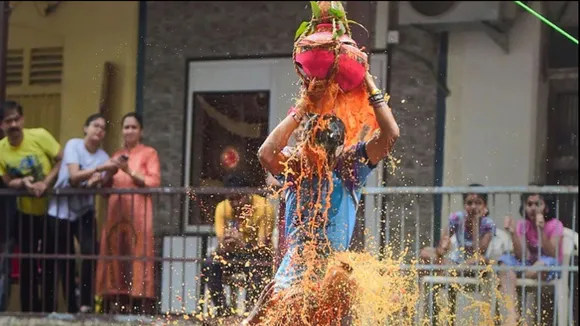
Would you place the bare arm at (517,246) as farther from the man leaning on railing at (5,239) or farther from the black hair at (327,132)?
the man leaning on railing at (5,239)

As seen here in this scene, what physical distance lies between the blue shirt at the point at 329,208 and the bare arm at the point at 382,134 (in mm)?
47

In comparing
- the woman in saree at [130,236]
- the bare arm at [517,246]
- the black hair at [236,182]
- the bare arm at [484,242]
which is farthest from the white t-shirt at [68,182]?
the bare arm at [517,246]

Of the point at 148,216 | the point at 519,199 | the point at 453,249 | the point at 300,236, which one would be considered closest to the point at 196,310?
the point at 148,216

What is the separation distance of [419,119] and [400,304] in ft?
14.4

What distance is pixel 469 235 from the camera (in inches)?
373

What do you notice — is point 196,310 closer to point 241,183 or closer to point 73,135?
point 241,183

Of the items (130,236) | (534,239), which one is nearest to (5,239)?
(130,236)

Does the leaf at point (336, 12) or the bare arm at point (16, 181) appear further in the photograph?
the bare arm at point (16, 181)

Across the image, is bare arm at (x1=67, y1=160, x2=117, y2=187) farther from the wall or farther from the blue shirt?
the blue shirt

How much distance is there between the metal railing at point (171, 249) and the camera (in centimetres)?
941

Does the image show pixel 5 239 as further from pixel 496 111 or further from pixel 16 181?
pixel 496 111

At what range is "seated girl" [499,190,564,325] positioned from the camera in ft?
30.7

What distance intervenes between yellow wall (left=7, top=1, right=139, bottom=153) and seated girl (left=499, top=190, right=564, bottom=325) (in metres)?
4.65

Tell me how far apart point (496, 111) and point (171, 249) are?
10.9 feet
